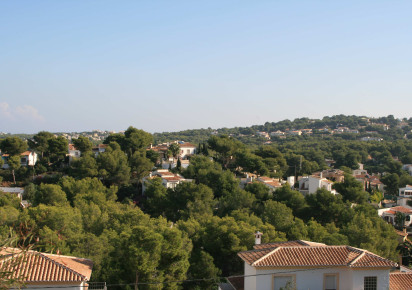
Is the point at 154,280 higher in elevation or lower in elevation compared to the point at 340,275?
lower

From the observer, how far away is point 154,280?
46.2 feet

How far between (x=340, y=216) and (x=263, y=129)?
127m

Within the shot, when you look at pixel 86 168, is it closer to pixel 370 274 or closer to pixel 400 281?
pixel 400 281

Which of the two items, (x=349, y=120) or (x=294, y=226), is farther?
(x=349, y=120)

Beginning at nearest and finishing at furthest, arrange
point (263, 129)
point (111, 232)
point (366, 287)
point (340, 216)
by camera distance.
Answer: point (366, 287), point (111, 232), point (340, 216), point (263, 129)

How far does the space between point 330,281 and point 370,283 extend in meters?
1.18

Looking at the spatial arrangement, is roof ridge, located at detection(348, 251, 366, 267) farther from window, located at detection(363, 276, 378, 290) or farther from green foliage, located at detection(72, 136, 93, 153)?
green foliage, located at detection(72, 136, 93, 153)

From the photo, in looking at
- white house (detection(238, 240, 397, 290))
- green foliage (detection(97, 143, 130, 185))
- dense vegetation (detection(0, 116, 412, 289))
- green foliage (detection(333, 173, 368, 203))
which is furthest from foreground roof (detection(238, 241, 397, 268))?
green foliage (detection(97, 143, 130, 185))

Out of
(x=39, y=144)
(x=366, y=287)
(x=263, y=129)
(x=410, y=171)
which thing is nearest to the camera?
(x=366, y=287)

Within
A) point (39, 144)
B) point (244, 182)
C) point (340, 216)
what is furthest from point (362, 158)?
point (39, 144)

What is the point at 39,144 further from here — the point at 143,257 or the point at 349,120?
the point at 349,120

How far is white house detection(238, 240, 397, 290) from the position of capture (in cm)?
1140

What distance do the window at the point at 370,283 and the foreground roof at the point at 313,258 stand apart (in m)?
0.47

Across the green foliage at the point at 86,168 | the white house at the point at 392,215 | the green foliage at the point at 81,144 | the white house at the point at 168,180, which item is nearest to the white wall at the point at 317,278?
the white house at the point at 168,180
